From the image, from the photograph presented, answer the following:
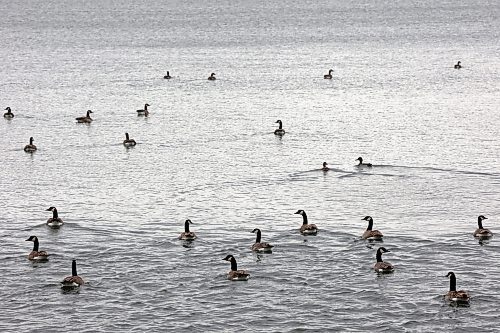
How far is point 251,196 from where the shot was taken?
60312mm

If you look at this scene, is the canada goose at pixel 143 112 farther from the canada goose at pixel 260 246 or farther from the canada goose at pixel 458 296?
the canada goose at pixel 458 296

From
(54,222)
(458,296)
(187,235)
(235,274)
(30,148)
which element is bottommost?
(458,296)

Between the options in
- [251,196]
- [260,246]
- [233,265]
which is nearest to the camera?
[233,265]

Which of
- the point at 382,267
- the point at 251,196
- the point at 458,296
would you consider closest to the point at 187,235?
the point at 251,196

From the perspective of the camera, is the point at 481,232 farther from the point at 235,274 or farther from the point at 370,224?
the point at 235,274

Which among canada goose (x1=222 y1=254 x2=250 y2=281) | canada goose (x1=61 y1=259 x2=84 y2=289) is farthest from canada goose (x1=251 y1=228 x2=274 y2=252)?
canada goose (x1=61 y1=259 x2=84 y2=289)

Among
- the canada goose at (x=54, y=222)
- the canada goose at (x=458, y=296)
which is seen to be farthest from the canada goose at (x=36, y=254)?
the canada goose at (x=458, y=296)

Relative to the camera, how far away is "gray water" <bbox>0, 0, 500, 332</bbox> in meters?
41.6

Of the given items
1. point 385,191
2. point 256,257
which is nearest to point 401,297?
point 256,257

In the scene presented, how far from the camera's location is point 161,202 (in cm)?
5947

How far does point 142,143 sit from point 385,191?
951 inches

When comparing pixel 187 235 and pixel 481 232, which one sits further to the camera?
pixel 187 235

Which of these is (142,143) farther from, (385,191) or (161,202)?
(385,191)

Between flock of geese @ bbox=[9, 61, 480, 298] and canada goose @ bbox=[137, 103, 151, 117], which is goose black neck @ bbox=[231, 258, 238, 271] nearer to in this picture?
flock of geese @ bbox=[9, 61, 480, 298]
